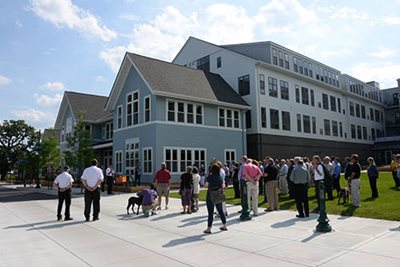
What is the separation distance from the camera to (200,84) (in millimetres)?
30328

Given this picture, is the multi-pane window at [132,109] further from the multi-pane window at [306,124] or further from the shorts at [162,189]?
the multi-pane window at [306,124]

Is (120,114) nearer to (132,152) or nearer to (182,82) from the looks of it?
(132,152)

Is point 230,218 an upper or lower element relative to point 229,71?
lower

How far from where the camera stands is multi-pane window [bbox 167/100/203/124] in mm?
26406

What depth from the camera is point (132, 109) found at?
28766 mm

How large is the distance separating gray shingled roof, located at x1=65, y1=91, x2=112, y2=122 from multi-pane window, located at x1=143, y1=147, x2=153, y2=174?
49.7 feet

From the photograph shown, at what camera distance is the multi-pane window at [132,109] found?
28.2 meters

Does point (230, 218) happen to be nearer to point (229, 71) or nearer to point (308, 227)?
point (308, 227)


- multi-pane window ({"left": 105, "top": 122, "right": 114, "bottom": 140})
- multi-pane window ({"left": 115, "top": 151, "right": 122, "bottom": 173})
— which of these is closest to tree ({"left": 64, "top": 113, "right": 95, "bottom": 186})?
multi-pane window ({"left": 115, "top": 151, "right": 122, "bottom": 173})

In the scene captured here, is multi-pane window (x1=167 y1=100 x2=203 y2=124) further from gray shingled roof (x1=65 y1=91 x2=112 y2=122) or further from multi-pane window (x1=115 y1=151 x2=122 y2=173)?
gray shingled roof (x1=65 y1=91 x2=112 y2=122)

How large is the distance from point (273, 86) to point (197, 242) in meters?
28.8

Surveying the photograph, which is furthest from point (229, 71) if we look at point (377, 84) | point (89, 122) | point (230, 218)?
point (377, 84)

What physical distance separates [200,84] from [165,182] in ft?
57.6

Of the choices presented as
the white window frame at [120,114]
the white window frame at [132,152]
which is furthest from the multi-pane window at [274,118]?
the white window frame at [120,114]
